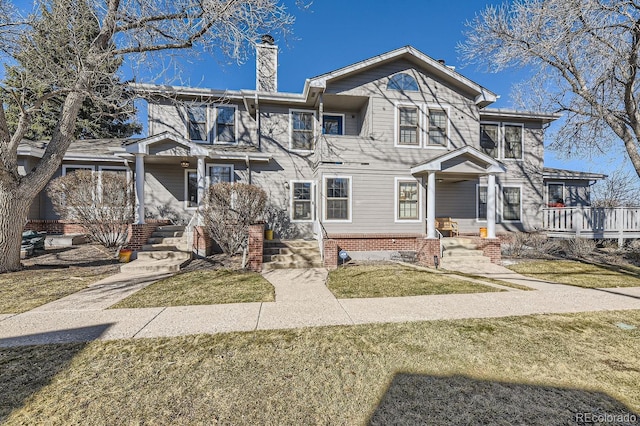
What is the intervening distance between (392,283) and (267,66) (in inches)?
443

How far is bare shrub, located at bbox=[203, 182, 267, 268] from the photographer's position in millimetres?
8359

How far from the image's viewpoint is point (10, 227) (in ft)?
23.4

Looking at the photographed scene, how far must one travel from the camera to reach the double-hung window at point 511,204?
12.6 m

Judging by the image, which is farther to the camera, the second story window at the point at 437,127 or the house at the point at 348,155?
the second story window at the point at 437,127

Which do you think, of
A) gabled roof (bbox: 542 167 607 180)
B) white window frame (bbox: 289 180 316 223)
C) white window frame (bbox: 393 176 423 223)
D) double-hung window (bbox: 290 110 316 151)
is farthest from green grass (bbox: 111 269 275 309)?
gabled roof (bbox: 542 167 607 180)

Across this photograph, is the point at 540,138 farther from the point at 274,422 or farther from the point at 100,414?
the point at 100,414

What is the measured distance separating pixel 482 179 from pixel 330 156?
7.16 metres

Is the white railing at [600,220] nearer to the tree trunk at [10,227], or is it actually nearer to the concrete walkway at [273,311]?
the concrete walkway at [273,311]

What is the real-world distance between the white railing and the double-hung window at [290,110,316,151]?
1105cm

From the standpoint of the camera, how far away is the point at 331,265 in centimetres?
864

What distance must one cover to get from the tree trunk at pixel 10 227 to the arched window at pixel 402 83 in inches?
490

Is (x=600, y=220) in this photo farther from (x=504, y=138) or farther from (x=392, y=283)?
(x=392, y=283)

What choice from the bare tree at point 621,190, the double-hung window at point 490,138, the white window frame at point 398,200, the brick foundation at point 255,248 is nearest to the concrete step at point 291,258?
the brick foundation at point 255,248

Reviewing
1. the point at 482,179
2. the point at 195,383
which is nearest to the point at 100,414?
the point at 195,383
